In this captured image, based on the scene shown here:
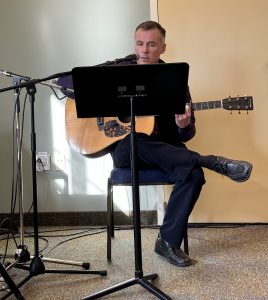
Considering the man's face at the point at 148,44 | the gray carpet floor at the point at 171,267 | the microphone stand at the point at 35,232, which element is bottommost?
the gray carpet floor at the point at 171,267

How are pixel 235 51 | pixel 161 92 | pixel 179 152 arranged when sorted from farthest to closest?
pixel 235 51 < pixel 179 152 < pixel 161 92

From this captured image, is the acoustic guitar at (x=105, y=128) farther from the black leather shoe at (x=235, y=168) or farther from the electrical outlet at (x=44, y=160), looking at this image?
the electrical outlet at (x=44, y=160)

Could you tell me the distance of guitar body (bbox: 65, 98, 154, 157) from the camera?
198 centimetres

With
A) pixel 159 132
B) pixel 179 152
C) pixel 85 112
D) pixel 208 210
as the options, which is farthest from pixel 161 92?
pixel 208 210

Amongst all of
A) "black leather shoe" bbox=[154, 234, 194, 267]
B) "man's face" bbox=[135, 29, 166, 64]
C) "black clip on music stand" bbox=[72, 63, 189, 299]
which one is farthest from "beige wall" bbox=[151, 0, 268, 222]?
"black clip on music stand" bbox=[72, 63, 189, 299]

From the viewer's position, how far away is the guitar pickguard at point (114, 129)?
6.53 feet

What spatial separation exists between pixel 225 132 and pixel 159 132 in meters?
0.56

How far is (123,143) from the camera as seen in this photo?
1919mm

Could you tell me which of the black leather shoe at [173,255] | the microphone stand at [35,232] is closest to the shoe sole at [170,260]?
the black leather shoe at [173,255]

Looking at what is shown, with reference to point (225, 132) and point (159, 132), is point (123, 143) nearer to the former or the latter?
point (159, 132)

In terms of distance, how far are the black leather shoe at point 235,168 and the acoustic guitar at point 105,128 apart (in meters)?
0.29

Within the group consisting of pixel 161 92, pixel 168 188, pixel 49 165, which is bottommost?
pixel 168 188

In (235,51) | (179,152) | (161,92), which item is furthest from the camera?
(235,51)

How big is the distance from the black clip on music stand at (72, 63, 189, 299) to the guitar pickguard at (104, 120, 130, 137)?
0.52m
